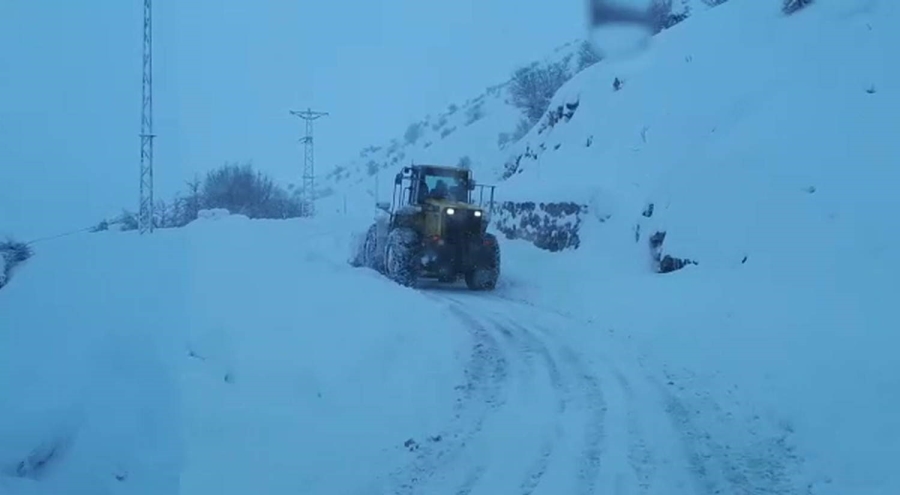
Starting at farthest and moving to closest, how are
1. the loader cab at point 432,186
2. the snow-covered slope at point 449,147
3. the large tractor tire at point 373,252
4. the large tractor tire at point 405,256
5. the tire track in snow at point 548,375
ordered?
the snow-covered slope at point 449,147 → the large tractor tire at point 373,252 → the loader cab at point 432,186 → the large tractor tire at point 405,256 → the tire track in snow at point 548,375

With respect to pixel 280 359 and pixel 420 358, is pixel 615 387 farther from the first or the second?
pixel 280 359

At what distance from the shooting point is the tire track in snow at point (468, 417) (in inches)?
280

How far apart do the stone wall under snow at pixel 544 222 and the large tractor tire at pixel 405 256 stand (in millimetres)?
5146

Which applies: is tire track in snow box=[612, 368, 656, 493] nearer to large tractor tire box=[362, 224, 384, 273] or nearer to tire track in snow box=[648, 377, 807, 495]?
tire track in snow box=[648, 377, 807, 495]

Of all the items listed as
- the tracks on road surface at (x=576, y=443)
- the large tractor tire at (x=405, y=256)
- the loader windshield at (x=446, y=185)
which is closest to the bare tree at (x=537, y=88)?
the loader windshield at (x=446, y=185)

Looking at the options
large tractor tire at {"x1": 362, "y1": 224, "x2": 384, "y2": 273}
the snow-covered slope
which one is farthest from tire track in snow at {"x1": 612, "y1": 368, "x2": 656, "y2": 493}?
the snow-covered slope

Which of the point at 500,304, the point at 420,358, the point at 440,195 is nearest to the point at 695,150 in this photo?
the point at 440,195

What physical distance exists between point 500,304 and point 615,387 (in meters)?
6.95

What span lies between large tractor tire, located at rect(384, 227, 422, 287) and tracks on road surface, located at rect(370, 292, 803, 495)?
8061mm

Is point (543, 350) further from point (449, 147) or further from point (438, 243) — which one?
point (449, 147)

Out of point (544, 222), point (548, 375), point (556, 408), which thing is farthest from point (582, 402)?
point (544, 222)

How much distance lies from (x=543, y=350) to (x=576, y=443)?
13.4 feet

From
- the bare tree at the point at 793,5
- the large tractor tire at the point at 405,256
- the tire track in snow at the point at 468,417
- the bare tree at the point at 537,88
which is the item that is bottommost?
the tire track in snow at the point at 468,417

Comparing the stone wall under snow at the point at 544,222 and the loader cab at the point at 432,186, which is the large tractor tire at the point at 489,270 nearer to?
the loader cab at the point at 432,186
